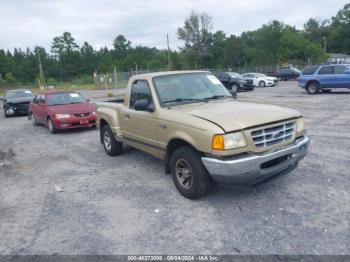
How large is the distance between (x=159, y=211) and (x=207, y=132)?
1321 mm

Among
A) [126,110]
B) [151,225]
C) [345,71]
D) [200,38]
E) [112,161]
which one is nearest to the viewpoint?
[151,225]

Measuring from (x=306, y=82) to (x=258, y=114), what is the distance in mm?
16997

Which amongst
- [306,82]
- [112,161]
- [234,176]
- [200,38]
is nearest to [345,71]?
[306,82]

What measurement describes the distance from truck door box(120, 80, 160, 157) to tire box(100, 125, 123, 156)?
2.70ft

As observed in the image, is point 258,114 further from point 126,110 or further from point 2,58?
point 2,58

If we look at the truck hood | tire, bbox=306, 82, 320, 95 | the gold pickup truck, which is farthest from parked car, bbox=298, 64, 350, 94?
the truck hood

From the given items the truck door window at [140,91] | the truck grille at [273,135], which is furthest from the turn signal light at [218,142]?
the truck door window at [140,91]

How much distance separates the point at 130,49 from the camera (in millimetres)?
112312

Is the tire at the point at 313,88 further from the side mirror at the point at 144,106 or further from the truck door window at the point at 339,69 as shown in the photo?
the side mirror at the point at 144,106

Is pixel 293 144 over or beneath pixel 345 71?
beneath

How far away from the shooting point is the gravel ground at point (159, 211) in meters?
3.75

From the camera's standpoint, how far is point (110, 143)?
301 inches

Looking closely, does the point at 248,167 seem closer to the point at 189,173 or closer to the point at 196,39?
the point at 189,173

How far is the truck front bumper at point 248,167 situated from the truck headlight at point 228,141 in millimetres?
168
